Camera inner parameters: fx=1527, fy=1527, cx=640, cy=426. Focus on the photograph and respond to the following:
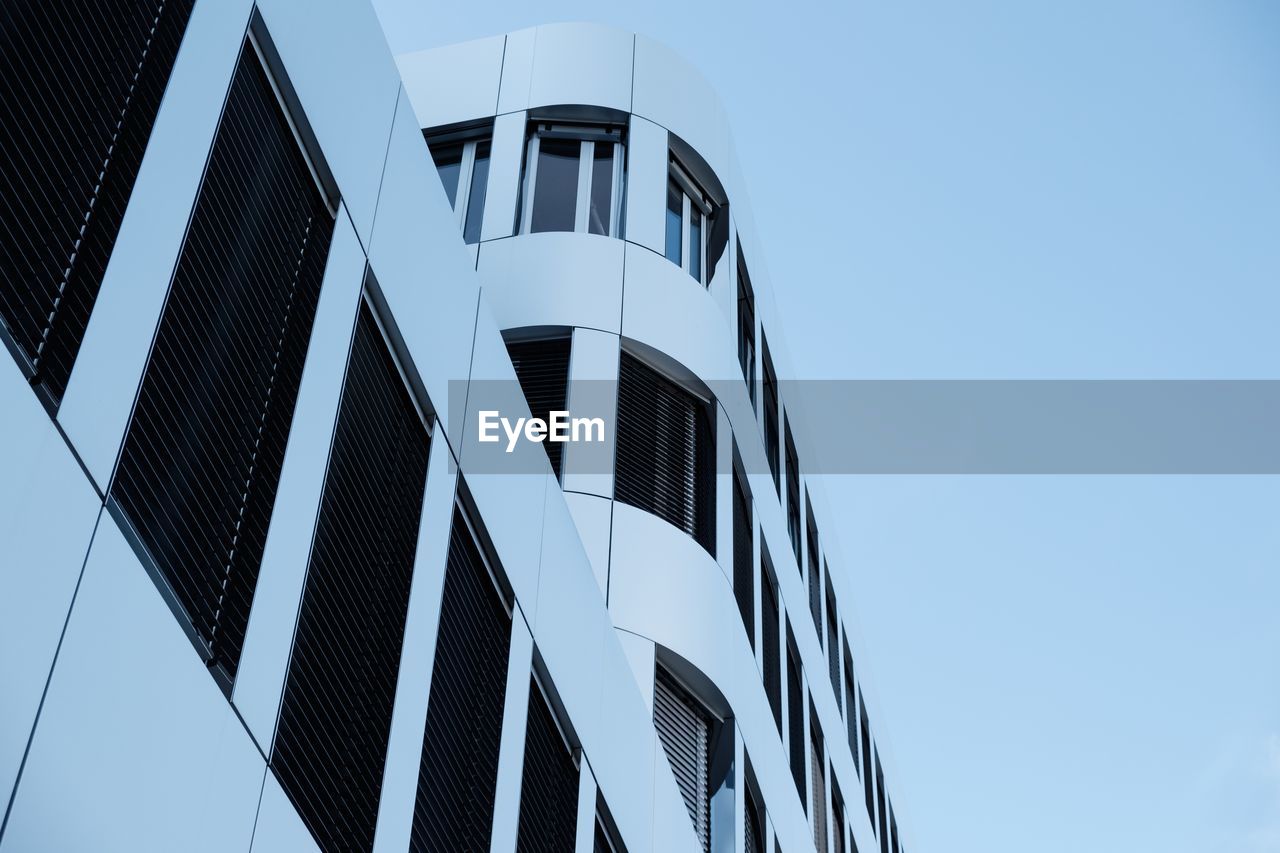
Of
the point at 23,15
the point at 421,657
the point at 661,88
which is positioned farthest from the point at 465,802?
the point at 661,88

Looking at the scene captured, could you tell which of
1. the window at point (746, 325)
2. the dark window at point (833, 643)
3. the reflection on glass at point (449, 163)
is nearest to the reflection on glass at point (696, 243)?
the window at point (746, 325)

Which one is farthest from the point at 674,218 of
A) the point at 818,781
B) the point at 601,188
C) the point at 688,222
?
the point at 818,781

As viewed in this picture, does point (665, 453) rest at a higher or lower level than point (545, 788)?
higher

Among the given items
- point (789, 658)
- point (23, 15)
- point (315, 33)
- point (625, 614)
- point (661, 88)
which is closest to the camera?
point (23, 15)

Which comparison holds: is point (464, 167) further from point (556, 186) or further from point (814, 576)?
point (814, 576)

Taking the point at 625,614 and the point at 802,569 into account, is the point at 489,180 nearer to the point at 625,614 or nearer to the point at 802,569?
the point at 625,614

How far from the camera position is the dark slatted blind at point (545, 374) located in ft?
57.8

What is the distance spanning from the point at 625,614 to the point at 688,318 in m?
4.41

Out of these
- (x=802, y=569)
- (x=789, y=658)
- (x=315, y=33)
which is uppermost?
(x=802, y=569)

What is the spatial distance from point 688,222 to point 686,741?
7.49 m

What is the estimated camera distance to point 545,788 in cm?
1117

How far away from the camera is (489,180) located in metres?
20.0

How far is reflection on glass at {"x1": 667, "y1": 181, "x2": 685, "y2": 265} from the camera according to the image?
20.6 metres

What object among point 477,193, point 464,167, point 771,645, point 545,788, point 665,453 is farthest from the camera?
point 771,645
